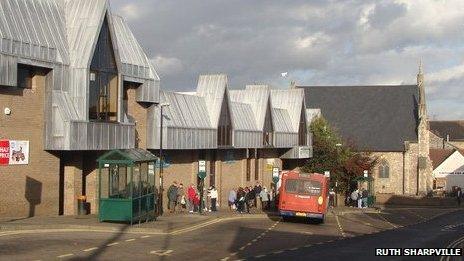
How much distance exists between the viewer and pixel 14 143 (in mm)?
26656

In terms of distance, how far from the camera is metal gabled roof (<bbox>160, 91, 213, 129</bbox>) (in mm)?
38094

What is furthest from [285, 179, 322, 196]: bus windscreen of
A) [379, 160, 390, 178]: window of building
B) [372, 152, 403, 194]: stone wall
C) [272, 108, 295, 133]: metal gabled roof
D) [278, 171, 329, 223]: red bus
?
[379, 160, 390, 178]: window of building

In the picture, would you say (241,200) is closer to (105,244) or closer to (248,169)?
(248,169)

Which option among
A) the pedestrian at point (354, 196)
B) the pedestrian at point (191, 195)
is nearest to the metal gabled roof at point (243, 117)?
the pedestrian at point (191, 195)

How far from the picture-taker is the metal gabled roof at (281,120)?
53.0 metres

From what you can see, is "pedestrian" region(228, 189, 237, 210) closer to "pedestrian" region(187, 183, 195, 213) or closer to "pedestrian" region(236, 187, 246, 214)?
"pedestrian" region(236, 187, 246, 214)

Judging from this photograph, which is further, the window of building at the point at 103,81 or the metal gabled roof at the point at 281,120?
the metal gabled roof at the point at 281,120

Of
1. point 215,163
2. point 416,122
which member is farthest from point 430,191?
point 215,163

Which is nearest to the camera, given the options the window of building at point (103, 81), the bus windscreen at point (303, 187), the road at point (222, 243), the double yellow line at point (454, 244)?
the road at point (222, 243)

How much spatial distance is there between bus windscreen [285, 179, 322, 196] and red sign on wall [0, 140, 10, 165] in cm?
1485

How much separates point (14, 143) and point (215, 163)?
19.2m

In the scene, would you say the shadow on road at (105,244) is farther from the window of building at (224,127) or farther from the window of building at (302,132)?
the window of building at (302,132)

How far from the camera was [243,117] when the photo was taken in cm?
4800

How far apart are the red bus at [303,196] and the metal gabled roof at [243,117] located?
1026 centimetres
